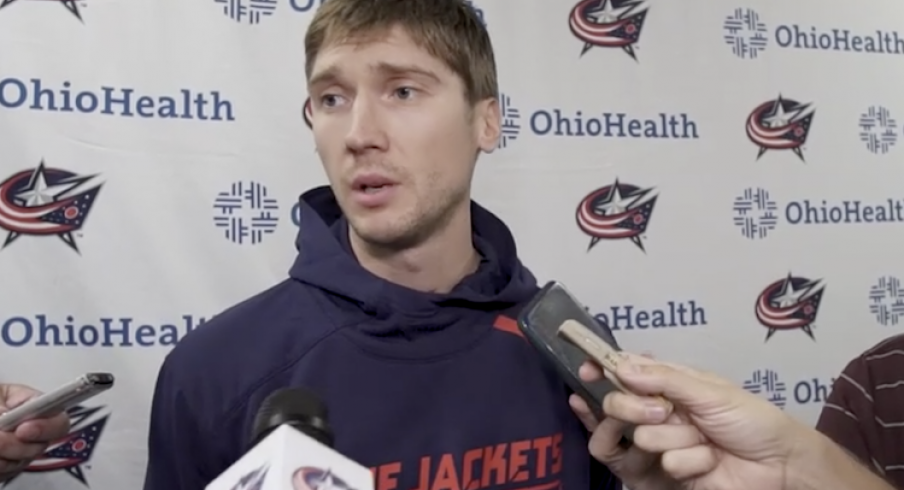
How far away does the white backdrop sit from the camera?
1196 millimetres

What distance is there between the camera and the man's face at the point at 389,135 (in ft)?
2.85

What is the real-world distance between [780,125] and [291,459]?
58.3 inches

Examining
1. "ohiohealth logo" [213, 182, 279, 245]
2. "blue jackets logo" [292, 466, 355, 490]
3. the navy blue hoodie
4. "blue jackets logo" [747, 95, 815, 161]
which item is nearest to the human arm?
the navy blue hoodie

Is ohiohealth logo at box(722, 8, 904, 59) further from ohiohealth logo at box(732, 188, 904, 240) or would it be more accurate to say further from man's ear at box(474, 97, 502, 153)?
man's ear at box(474, 97, 502, 153)

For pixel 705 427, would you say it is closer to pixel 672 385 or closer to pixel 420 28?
pixel 672 385

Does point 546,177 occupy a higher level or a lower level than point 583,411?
higher

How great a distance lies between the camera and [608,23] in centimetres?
153

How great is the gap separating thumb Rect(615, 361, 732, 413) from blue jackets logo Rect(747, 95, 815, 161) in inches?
42.8

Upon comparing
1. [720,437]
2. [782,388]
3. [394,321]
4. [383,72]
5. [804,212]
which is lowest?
[782,388]

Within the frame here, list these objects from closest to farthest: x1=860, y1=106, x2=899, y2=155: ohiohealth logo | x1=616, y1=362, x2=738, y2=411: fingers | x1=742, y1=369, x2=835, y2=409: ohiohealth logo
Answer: x1=616, y1=362, x2=738, y2=411: fingers, x1=742, y1=369, x2=835, y2=409: ohiohealth logo, x1=860, y1=106, x2=899, y2=155: ohiohealth logo

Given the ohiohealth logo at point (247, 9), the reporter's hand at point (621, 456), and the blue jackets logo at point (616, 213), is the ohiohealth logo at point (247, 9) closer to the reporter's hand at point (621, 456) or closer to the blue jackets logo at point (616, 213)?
the blue jackets logo at point (616, 213)

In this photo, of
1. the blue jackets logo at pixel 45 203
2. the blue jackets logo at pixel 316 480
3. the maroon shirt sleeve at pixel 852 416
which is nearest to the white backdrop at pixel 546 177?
the blue jackets logo at pixel 45 203

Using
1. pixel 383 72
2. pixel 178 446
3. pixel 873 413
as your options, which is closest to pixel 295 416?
pixel 178 446

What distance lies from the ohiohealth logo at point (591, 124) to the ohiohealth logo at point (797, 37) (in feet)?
0.69
